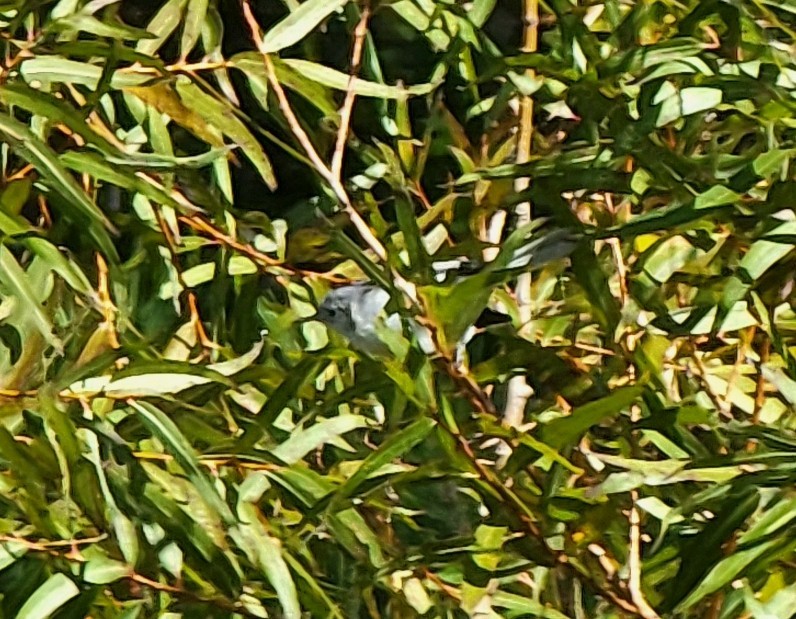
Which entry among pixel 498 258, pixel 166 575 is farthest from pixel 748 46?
pixel 166 575

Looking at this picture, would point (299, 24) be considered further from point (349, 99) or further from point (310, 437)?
point (310, 437)

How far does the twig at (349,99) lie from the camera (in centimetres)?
69

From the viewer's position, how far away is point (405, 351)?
63cm

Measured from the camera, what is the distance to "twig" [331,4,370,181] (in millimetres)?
687

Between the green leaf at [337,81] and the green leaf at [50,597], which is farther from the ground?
the green leaf at [337,81]

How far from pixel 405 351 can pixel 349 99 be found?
17 centimetres

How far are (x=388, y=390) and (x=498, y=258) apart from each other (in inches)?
4.5

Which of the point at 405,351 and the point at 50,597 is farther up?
the point at 405,351

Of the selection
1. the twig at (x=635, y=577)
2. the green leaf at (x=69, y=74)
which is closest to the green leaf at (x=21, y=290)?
the green leaf at (x=69, y=74)

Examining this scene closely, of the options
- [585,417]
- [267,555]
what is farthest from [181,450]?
[585,417]

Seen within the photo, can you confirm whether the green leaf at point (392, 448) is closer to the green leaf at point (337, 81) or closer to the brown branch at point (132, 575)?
the brown branch at point (132, 575)

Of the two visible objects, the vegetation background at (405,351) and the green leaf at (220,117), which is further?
the green leaf at (220,117)

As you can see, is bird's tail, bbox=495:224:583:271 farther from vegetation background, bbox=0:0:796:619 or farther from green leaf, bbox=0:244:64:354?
green leaf, bbox=0:244:64:354

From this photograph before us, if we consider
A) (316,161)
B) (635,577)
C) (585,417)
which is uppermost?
(316,161)
